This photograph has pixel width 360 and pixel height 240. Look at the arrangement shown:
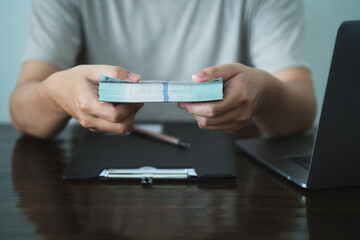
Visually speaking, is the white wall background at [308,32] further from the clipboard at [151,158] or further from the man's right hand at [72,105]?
the clipboard at [151,158]

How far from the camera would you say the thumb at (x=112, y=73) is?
523 mm

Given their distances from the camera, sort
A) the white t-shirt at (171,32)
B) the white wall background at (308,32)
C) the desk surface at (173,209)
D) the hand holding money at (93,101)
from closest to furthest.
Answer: the desk surface at (173,209), the hand holding money at (93,101), the white t-shirt at (171,32), the white wall background at (308,32)

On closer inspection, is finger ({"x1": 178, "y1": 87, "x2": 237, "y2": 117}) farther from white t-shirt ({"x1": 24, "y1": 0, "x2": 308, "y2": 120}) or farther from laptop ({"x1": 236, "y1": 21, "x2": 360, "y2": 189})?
white t-shirt ({"x1": 24, "y1": 0, "x2": 308, "y2": 120})

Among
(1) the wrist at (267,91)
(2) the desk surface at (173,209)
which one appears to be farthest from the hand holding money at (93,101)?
(1) the wrist at (267,91)

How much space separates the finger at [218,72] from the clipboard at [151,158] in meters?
0.17

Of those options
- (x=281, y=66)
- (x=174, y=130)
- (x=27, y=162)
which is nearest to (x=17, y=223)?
(x=27, y=162)

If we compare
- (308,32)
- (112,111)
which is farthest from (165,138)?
(308,32)

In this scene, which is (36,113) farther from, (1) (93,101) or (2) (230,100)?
(2) (230,100)

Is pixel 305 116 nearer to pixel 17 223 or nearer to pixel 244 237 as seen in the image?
pixel 244 237

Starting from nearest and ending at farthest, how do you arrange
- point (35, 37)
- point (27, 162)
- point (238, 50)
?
1. point (27, 162)
2. point (35, 37)
3. point (238, 50)

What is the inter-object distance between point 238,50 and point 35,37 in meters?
0.61

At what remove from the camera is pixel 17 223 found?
0.45 metres

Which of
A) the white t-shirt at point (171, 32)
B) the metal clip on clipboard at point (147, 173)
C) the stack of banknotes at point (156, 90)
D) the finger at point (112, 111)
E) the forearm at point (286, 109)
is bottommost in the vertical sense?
the metal clip on clipboard at point (147, 173)

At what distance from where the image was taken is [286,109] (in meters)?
0.79
